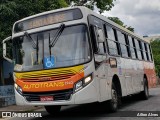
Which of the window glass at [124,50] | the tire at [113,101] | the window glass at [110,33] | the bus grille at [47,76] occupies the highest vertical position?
the window glass at [110,33]

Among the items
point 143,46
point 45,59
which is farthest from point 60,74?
point 143,46

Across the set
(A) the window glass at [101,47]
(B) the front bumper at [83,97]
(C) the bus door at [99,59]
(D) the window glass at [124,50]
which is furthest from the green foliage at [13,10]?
(B) the front bumper at [83,97]

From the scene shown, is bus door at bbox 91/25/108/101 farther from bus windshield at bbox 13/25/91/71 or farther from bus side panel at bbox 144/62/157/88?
bus side panel at bbox 144/62/157/88

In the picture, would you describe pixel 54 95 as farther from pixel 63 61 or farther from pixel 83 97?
pixel 63 61

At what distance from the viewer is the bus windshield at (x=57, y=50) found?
9.73 m

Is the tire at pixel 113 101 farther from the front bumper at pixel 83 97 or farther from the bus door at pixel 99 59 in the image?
the front bumper at pixel 83 97

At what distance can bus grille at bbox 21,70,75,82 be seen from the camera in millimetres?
9562

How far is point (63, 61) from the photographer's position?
9750 millimetres

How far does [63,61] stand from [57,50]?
383 millimetres

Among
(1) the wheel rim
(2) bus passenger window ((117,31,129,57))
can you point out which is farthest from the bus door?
(2) bus passenger window ((117,31,129,57))

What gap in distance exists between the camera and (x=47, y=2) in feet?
72.8

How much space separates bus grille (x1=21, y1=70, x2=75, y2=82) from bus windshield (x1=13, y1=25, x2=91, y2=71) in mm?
177

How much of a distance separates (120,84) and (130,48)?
3.15 meters

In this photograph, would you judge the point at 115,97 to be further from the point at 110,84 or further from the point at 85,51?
the point at 85,51
